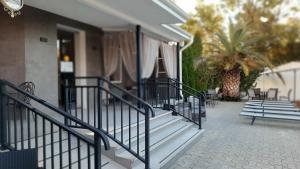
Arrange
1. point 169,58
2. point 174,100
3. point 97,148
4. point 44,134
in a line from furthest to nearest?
point 169,58, point 174,100, point 44,134, point 97,148

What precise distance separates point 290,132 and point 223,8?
14.1 m

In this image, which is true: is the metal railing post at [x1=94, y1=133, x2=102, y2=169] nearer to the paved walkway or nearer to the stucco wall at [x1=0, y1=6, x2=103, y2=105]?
the paved walkway

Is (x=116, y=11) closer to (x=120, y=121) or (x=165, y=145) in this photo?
Answer: (x=120, y=121)

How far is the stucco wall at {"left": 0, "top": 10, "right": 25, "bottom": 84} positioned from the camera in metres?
4.43

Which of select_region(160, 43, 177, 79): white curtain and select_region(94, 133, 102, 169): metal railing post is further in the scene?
select_region(160, 43, 177, 79): white curtain

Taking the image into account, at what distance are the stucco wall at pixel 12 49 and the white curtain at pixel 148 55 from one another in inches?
159

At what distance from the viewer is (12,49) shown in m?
4.59

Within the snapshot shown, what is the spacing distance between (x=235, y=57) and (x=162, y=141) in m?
9.52

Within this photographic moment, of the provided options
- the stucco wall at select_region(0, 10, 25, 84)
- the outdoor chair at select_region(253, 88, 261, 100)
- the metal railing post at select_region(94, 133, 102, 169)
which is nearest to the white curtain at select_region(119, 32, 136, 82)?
the stucco wall at select_region(0, 10, 25, 84)

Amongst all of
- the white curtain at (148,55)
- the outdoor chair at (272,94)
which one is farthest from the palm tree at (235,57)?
the white curtain at (148,55)

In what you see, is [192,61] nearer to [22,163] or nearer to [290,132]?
[290,132]

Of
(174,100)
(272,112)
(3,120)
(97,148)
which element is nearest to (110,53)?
(174,100)

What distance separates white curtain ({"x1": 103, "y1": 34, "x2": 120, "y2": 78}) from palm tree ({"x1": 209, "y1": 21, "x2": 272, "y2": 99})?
6279 millimetres

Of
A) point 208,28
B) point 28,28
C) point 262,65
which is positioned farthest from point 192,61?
point 28,28
